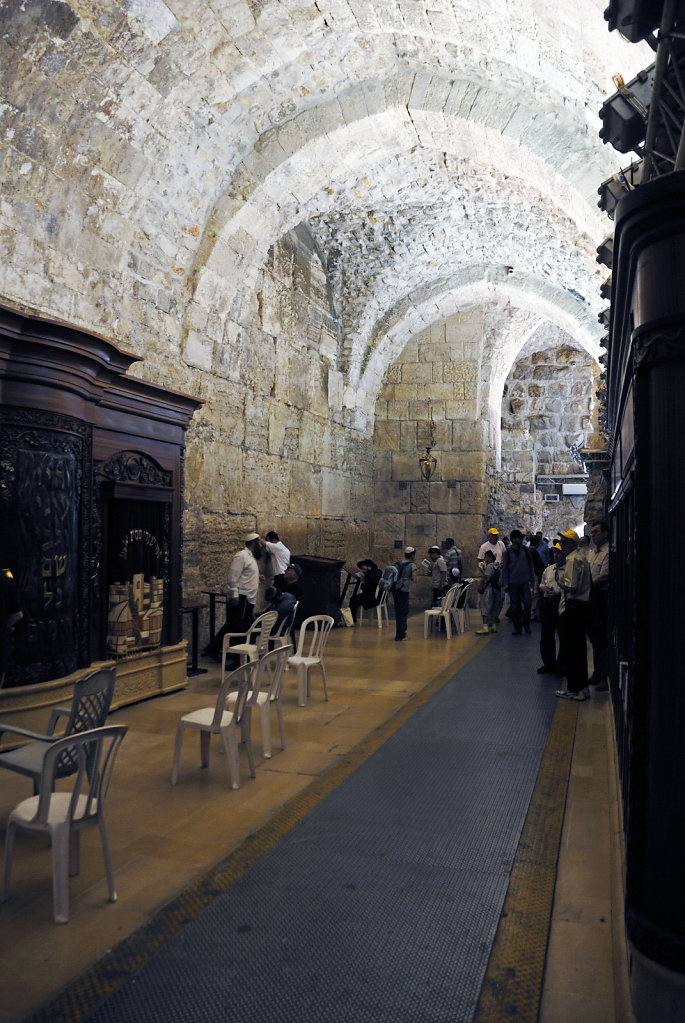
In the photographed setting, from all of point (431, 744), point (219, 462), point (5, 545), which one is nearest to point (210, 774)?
point (431, 744)

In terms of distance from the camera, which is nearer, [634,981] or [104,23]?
[634,981]

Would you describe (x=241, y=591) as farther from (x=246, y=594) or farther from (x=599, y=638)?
(x=599, y=638)

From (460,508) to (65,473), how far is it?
32.4 feet

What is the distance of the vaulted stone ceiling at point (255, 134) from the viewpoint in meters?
5.53

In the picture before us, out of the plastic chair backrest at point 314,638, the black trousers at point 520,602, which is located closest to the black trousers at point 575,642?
the plastic chair backrest at point 314,638

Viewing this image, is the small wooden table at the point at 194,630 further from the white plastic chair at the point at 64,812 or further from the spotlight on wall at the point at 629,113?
the spotlight on wall at the point at 629,113

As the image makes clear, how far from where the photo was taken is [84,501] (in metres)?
5.00

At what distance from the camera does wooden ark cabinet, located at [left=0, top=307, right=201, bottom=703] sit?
14.6 feet

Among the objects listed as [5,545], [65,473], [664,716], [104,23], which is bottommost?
[664,716]

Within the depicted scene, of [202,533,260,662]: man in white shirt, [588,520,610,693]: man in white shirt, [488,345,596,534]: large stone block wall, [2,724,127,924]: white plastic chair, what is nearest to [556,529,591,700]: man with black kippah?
[588,520,610,693]: man in white shirt

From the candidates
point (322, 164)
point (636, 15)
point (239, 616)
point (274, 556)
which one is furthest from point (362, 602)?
point (636, 15)

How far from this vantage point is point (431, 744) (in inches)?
182

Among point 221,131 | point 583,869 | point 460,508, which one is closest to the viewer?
point 583,869

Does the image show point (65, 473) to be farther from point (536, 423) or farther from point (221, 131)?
point (536, 423)
